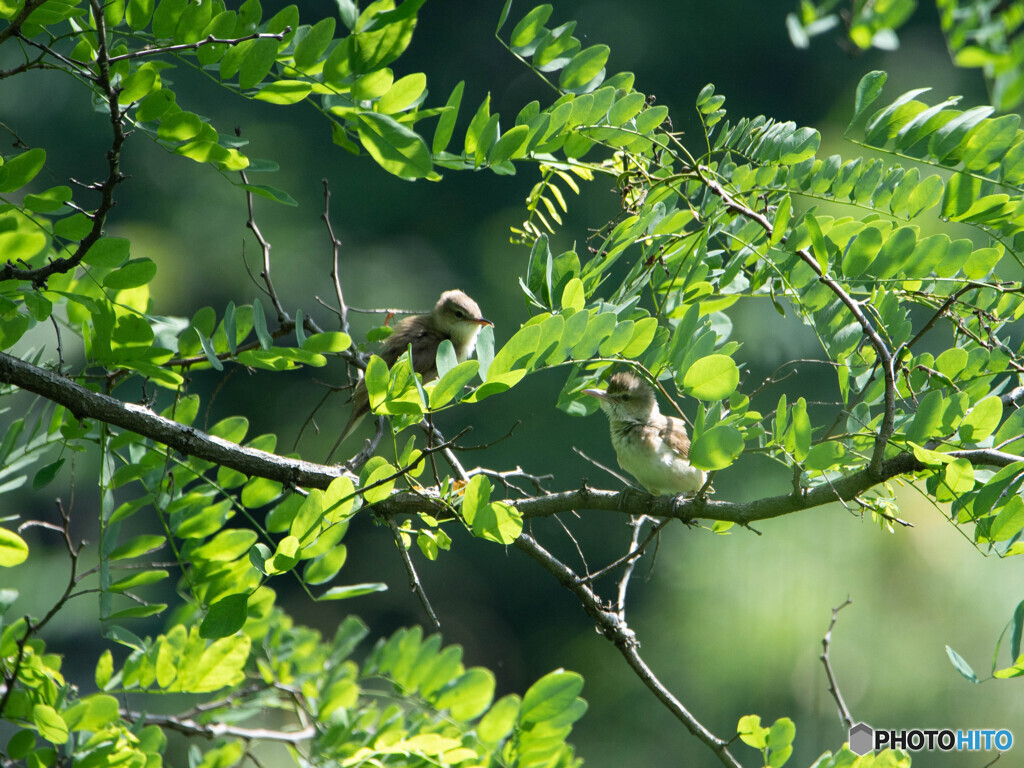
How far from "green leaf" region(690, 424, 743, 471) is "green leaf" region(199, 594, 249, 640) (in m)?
0.67

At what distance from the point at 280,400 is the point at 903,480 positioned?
22.2 feet

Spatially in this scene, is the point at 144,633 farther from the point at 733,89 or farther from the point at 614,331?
the point at 614,331

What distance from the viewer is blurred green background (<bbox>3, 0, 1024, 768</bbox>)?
523cm

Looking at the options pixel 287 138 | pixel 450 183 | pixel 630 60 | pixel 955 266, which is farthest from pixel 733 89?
pixel 955 266

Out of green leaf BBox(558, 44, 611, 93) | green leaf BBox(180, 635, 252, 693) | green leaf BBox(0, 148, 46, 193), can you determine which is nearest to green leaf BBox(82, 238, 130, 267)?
green leaf BBox(0, 148, 46, 193)

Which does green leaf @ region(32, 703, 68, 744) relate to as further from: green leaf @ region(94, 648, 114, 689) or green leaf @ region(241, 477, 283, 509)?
green leaf @ region(241, 477, 283, 509)

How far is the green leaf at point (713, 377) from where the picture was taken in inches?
55.0

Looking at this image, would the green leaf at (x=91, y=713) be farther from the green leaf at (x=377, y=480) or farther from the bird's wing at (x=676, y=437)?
the bird's wing at (x=676, y=437)

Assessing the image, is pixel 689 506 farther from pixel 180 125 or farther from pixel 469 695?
pixel 180 125

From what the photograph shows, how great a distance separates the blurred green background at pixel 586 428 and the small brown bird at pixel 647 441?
104 inches

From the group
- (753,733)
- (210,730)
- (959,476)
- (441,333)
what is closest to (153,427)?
(210,730)

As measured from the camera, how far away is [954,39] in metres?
0.73

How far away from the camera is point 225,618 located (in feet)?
4.09

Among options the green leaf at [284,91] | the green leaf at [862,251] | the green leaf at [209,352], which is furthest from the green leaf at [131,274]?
the green leaf at [862,251]
